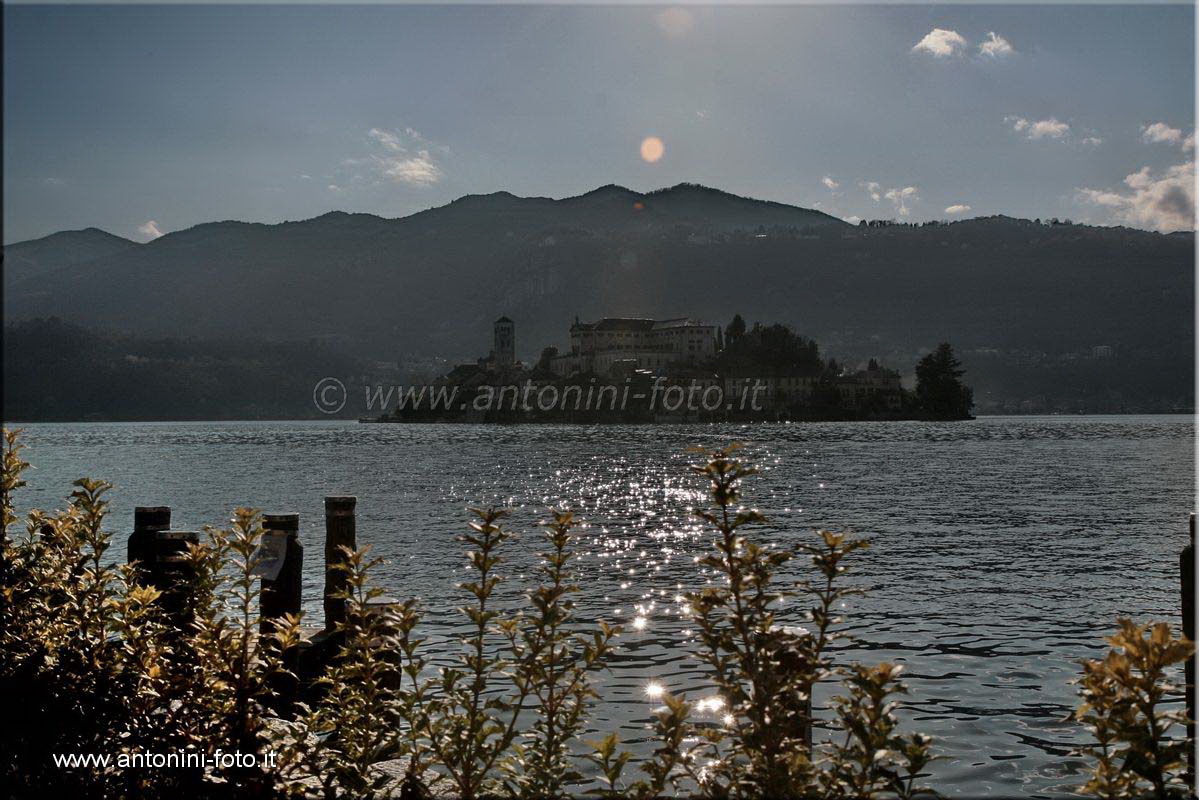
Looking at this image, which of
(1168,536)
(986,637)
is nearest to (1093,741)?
(986,637)

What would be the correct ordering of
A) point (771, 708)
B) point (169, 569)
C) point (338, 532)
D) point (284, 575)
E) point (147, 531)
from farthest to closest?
point (338, 532), point (284, 575), point (147, 531), point (169, 569), point (771, 708)

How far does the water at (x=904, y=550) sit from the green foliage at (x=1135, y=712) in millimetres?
2398

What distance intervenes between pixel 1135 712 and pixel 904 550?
24976 millimetres

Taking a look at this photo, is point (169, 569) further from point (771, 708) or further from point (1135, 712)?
point (1135, 712)

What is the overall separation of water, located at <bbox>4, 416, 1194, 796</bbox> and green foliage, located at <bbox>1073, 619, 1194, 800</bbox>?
7.87 feet

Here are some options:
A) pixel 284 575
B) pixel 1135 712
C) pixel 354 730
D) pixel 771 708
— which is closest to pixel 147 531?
pixel 284 575

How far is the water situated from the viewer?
1203 cm

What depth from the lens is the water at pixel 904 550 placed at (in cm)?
1203

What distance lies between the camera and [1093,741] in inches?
429

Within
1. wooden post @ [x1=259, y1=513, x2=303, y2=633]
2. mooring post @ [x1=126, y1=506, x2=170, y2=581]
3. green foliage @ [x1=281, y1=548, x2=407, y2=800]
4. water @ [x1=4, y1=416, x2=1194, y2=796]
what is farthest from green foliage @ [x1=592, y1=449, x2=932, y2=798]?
mooring post @ [x1=126, y1=506, x2=170, y2=581]

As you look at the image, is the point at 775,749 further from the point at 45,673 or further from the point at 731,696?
the point at 45,673

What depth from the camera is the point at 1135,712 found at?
419 centimetres

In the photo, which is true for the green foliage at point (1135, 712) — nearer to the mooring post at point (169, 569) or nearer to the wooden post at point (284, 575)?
the mooring post at point (169, 569)

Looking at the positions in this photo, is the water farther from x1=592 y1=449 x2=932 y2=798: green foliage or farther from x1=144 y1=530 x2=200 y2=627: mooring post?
x1=144 y1=530 x2=200 y2=627: mooring post
